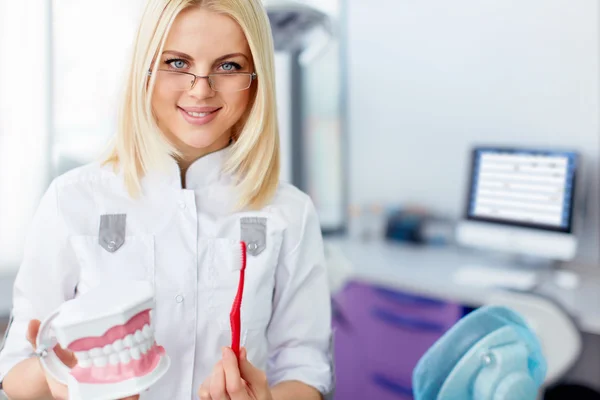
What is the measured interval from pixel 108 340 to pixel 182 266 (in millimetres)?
144

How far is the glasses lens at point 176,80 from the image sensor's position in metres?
0.60

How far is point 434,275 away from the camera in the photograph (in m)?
1.84

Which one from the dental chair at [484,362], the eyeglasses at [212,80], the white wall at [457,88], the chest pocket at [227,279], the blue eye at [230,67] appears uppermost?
the white wall at [457,88]

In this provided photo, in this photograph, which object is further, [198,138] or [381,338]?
[381,338]

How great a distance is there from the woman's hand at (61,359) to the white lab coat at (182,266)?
6cm

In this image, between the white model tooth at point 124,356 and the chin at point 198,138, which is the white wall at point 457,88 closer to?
the chin at point 198,138

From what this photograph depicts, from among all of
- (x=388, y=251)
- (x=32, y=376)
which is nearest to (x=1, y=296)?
(x=32, y=376)

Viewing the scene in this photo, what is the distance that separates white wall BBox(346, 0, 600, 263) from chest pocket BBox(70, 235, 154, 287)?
1795 millimetres

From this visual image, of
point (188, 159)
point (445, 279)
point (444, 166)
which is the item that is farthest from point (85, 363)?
point (444, 166)

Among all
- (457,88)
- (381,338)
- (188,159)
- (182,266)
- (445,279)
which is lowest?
(381,338)

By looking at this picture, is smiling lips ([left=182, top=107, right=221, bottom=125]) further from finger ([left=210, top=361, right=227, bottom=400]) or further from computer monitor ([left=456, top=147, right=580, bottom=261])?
computer monitor ([left=456, top=147, right=580, bottom=261])

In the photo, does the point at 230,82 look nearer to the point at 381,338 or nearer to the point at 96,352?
the point at 96,352

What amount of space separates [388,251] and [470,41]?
857 millimetres

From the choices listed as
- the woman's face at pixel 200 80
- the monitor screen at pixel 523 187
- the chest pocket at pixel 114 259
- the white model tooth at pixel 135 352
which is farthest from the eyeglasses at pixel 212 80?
the monitor screen at pixel 523 187
